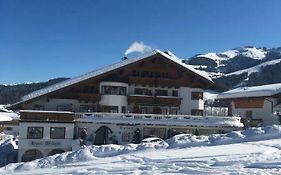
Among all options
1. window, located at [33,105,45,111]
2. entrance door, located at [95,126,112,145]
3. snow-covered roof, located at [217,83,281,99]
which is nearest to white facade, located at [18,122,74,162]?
entrance door, located at [95,126,112,145]

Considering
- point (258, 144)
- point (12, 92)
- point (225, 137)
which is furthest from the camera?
point (12, 92)

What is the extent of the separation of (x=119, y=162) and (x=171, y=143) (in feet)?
15.0

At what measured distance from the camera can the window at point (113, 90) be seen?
40625 millimetres

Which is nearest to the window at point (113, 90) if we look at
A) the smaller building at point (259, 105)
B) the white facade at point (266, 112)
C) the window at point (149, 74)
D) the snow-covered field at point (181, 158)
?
the window at point (149, 74)

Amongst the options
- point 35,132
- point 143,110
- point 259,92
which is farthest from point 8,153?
point 259,92

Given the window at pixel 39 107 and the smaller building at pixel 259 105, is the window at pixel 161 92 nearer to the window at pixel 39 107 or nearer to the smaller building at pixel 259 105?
the smaller building at pixel 259 105

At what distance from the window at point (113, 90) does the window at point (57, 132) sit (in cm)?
693

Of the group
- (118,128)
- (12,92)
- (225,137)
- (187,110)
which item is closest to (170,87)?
(187,110)

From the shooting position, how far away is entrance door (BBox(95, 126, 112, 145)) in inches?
1465

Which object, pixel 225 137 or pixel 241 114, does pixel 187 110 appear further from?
pixel 225 137

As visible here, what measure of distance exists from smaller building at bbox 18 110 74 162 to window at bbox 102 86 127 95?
6.10 metres

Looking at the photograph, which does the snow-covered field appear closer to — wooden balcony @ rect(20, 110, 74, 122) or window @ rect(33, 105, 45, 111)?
wooden balcony @ rect(20, 110, 74, 122)

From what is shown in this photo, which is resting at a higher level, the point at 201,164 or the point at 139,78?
the point at 139,78

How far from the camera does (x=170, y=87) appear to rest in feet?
142
